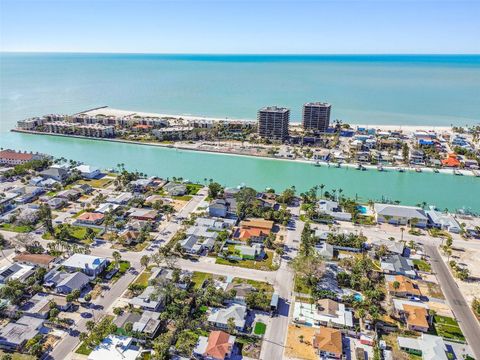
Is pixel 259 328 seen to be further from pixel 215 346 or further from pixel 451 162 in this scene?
pixel 451 162

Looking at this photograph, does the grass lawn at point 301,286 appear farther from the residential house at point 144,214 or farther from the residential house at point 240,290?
the residential house at point 144,214

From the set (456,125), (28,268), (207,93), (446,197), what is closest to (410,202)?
(446,197)

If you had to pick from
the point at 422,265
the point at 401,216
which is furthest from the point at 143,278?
the point at 401,216

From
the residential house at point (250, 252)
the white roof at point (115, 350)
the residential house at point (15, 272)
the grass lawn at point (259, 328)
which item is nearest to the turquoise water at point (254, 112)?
the residential house at point (250, 252)

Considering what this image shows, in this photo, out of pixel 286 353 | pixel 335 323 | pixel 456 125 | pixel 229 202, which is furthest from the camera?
pixel 456 125

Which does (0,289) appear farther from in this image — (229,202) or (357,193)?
(357,193)

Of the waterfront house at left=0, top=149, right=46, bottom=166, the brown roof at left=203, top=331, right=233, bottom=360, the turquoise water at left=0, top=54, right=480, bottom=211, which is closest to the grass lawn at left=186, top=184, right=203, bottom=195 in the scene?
the turquoise water at left=0, top=54, right=480, bottom=211

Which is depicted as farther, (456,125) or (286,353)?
(456,125)

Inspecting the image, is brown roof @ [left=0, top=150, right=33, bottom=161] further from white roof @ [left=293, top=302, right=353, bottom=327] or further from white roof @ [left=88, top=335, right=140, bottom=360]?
white roof @ [left=293, top=302, right=353, bottom=327]
